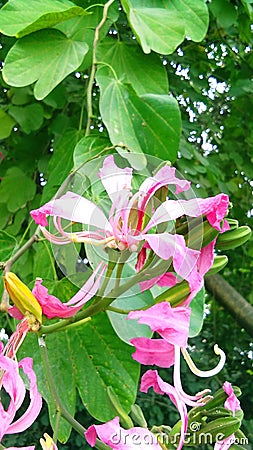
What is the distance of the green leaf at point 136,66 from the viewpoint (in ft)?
2.71

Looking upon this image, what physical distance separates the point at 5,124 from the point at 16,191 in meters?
0.12

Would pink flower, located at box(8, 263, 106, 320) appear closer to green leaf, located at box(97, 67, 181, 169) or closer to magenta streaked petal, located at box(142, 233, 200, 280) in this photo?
magenta streaked petal, located at box(142, 233, 200, 280)

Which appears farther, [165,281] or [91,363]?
[91,363]

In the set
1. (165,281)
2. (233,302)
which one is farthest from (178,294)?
(233,302)

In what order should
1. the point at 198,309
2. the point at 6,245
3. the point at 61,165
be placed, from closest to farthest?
the point at 198,309, the point at 6,245, the point at 61,165

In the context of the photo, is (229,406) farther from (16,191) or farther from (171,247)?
(16,191)

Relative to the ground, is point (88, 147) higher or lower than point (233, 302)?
higher

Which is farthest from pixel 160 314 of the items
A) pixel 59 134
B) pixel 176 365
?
pixel 59 134

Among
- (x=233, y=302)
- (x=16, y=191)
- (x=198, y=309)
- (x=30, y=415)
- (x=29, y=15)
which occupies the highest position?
(x=29, y=15)

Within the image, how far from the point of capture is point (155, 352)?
1.41 feet

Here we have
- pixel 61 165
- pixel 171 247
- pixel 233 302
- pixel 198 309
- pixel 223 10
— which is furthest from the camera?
pixel 233 302

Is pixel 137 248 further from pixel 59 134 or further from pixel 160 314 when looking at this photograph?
pixel 59 134

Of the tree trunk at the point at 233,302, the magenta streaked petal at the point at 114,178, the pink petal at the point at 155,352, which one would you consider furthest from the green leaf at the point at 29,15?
the tree trunk at the point at 233,302

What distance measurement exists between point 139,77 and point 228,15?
1.14 feet
